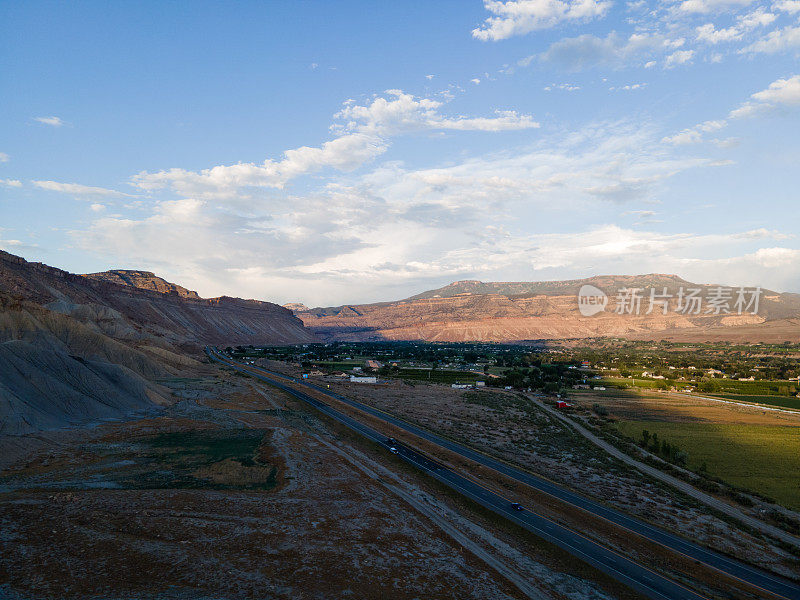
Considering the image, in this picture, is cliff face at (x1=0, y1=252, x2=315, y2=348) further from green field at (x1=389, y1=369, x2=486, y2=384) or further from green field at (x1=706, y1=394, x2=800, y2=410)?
green field at (x1=706, y1=394, x2=800, y2=410)

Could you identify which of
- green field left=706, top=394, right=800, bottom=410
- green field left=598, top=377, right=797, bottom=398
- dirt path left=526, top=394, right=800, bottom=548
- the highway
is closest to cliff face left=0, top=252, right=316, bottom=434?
the highway

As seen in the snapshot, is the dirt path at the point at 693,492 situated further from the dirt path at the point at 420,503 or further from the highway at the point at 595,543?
the dirt path at the point at 420,503

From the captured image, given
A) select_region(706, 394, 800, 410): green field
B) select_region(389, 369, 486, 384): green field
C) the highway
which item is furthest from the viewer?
select_region(389, 369, 486, 384): green field

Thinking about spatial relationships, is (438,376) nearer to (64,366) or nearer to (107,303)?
(64,366)

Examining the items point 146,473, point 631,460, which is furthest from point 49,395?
point 631,460

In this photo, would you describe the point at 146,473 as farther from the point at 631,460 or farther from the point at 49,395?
the point at 631,460

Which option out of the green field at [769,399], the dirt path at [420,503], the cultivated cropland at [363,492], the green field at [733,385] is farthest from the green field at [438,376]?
the dirt path at [420,503]
